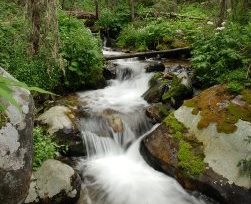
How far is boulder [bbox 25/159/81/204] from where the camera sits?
5.66 metres

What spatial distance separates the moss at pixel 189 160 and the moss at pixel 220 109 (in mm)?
547

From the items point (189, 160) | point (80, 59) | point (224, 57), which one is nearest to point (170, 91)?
point (224, 57)

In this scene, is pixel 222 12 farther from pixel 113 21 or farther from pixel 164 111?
pixel 113 21

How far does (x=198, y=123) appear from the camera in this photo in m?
7.27

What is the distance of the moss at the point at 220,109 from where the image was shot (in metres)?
6.89

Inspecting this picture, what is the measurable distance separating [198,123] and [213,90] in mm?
1160

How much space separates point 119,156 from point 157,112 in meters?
1.62

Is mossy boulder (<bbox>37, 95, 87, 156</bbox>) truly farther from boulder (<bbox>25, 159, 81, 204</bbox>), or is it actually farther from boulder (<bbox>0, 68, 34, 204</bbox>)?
boulder (<bbox>0, 68, 34, 204</bbox>)

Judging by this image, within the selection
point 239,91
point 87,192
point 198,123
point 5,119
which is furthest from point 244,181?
point 5,119

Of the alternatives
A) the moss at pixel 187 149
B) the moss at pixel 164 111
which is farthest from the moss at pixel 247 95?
the moss at pixel 164 111

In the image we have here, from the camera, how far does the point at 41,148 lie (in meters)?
6.45

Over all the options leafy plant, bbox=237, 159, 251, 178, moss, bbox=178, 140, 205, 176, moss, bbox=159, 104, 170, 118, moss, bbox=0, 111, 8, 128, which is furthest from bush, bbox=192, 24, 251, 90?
moss, bbox=0, 111, 8, 128

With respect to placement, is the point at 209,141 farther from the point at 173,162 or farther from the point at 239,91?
the point at 239,91

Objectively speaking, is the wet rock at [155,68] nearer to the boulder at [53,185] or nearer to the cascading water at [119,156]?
the cascading water at [119,156]
